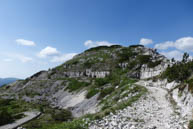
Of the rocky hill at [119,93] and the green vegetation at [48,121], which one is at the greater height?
the rocky hill at [119,93]

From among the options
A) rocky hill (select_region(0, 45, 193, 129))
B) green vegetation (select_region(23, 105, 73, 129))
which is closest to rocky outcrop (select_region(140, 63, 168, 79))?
rocky hill (select_region(0, 45, 193, 129))

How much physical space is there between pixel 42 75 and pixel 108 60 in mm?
66777

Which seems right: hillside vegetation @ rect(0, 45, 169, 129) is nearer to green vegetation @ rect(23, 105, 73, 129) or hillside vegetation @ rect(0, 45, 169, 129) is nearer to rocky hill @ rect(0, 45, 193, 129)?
rocky hill @ rect(0, 45, 193, 129)

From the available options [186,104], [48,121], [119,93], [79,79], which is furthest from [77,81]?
[186,104]

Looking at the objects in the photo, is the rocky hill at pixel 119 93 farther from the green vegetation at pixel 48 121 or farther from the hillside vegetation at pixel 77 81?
the green vegetation at pixel 48 121

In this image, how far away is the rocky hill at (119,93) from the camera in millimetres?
14493

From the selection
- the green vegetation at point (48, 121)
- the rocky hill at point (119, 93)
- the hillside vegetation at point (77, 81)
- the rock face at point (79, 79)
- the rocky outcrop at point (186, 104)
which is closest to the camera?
the rocky hill at point (119, 93)

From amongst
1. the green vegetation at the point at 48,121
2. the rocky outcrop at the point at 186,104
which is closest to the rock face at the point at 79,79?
the green vegetation at the point at 48,121

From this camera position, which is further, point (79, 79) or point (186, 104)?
point (79, 79)

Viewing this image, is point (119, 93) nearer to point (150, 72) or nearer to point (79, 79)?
point (150, 72)

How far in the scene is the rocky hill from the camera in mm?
14493

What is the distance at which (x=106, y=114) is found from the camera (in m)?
15.9

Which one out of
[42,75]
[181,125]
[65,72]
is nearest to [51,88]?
[65,72]

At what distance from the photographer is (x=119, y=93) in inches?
1457
